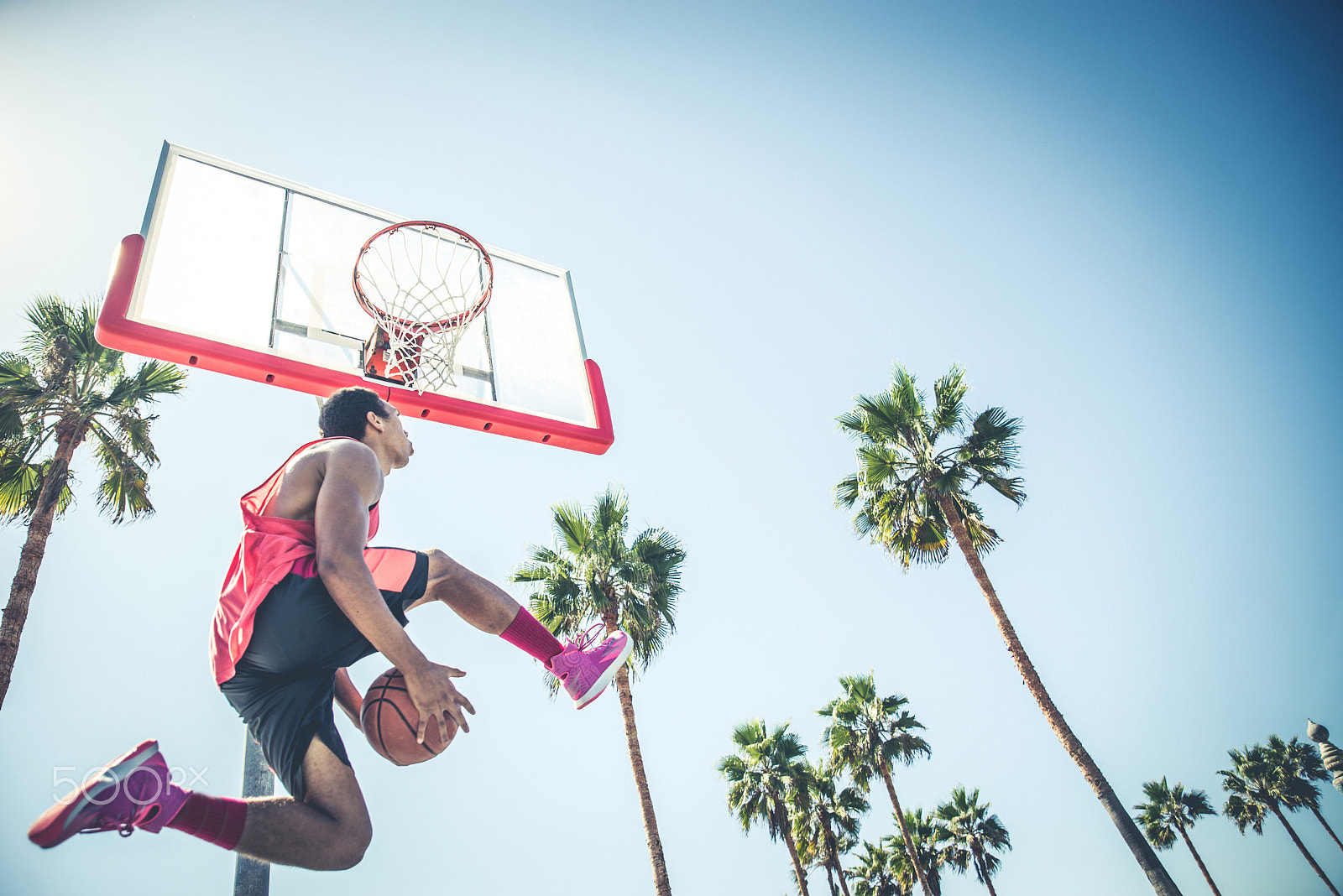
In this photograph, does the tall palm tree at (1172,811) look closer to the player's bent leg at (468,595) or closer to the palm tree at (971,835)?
the palm tree at (971,835)

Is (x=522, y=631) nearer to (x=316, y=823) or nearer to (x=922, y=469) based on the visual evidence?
(x=316, y=823)

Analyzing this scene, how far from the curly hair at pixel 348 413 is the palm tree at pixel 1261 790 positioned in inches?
1941

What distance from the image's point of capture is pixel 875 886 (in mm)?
24938

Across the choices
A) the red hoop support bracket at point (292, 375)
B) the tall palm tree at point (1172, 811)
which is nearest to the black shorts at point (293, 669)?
the red hoop support bracket at point (292, 375)

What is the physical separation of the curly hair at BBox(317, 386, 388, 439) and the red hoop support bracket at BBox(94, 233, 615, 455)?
1.60m

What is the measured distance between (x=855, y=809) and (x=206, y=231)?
828 inches

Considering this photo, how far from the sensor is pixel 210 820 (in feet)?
6.34

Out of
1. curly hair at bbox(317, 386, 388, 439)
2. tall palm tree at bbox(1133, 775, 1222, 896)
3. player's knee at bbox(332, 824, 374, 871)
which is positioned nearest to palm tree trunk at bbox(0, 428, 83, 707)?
curly hair at bbox(317, 386, 388, 439)

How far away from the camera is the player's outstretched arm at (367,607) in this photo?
209 centimetres

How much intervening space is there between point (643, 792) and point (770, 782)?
27.8ft

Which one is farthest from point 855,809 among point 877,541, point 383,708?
point 383,708

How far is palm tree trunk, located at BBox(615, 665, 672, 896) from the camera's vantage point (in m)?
10.2

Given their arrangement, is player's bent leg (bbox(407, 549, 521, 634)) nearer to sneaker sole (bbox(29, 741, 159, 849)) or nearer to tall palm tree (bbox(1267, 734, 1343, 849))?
sneaker sole (bbox(29, 741, 159, 849))

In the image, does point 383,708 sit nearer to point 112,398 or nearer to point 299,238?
point 299,238
